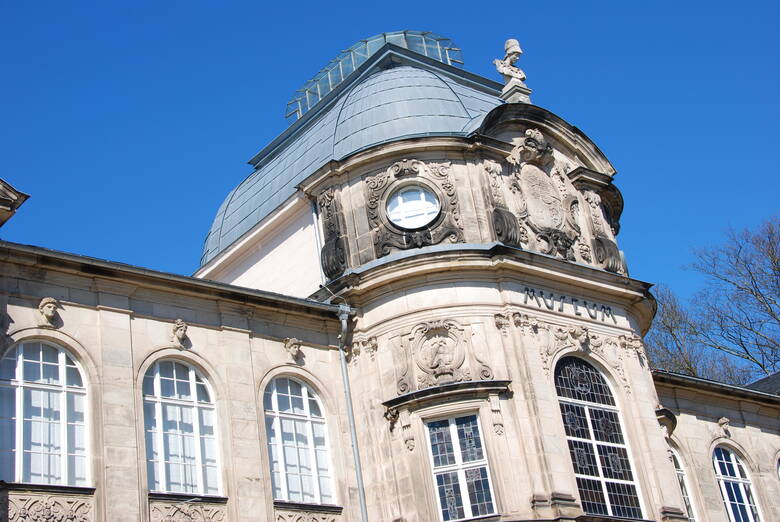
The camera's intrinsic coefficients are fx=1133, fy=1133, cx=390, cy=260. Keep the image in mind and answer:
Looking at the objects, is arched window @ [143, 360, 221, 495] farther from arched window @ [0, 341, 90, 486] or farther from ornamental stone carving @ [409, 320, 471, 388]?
ornamental stone carving @ [409, 320, 471, 388]

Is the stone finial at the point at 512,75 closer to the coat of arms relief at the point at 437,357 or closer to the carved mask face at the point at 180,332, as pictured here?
the coat of arms relief at the point at 437,357

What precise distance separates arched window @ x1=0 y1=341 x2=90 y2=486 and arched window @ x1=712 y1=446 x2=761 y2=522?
16879 millimetres

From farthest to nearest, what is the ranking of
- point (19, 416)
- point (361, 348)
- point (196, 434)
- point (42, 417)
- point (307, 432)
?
1. point (361, 348)
2. point (307, 432)
3. point (196, 434)
4. point (42, 417)
5. point (19, 416)

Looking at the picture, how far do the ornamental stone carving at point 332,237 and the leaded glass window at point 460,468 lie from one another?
406 centimetres

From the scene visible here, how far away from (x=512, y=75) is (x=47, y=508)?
1493 cm

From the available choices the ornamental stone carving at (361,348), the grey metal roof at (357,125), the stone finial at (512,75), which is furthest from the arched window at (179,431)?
the stone finial at (512,75)

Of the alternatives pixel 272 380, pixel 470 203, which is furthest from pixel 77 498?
pixel 470 203

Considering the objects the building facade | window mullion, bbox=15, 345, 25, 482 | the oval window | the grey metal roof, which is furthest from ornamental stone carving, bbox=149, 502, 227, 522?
the grey metal roof

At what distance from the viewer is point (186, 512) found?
744 inches

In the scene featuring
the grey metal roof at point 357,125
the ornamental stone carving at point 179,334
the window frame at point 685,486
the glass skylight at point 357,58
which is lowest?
the window frame at point 685,486

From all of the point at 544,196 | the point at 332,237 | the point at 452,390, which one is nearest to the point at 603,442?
the point at 452,390

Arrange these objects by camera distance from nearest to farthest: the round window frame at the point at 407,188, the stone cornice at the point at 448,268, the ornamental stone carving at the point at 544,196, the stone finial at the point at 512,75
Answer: the stone cornice at the point at 448,268
the round window frame at the point at 407,188
the ornamental stone carving at the point at 544,196
the stone finial at the point at 512,75

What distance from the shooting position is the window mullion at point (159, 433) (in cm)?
1920

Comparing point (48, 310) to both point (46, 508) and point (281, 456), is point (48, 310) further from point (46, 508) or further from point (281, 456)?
point (281, 456)
